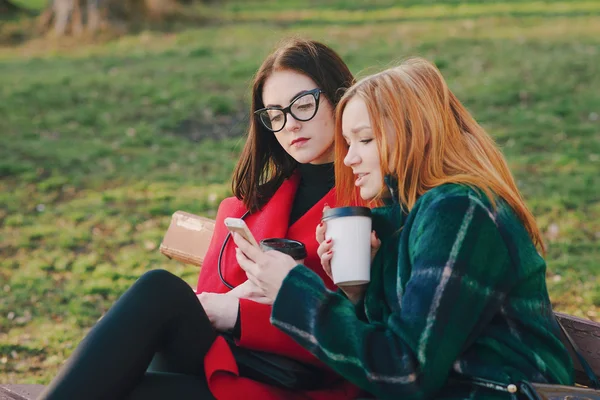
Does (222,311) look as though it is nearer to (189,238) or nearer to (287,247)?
(287,247)

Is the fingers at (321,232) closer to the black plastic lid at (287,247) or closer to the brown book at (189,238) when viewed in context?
the black plastic lid at (287,247)

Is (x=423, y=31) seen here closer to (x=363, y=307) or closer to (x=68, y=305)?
(x=68, y=305)

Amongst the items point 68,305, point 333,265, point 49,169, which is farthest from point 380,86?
point 49,169

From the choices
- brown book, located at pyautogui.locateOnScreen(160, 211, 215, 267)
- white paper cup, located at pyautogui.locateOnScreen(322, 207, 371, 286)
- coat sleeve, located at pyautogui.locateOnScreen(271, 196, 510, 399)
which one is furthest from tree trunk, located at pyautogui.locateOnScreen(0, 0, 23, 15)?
coat sleeve, located at pyautogui.locateOnScreen(271, 196, 510, 399)

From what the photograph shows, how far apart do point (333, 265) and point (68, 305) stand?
3.20 m

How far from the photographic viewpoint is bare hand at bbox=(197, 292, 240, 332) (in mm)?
2504

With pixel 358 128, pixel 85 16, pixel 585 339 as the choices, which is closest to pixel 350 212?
pixel 358 128

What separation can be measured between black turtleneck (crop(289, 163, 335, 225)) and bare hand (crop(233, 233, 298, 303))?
74 centimetres

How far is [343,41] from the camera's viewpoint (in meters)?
11.5

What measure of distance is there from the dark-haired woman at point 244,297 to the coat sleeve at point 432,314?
0.48m

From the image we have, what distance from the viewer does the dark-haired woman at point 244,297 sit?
221 centimetres

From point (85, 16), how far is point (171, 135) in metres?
5.55

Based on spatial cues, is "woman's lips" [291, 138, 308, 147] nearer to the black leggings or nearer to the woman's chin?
the woman's chin

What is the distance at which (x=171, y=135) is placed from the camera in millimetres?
8188
